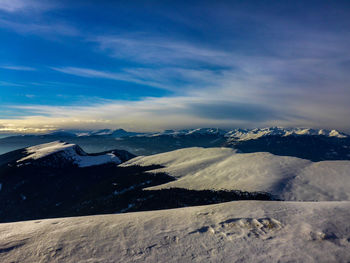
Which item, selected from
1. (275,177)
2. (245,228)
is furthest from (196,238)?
(275,177)

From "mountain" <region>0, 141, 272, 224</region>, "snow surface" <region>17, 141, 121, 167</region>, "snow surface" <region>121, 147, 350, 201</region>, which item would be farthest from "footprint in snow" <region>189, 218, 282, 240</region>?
"snow surface" <region>17, 141, 121, 167</region>

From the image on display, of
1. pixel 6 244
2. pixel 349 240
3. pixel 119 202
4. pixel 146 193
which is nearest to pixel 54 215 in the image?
pixel 119 202

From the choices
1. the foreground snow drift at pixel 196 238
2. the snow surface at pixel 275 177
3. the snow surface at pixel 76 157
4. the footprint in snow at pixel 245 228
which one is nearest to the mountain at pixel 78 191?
the snow surface at pixel 76 157

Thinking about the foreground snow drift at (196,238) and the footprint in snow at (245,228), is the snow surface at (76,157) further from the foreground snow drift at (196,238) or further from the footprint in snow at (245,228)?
the footprint in snow at (245,228)

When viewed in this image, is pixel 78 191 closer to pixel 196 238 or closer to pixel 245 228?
pixel 196 238

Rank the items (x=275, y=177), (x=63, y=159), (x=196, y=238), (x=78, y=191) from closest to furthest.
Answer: (x=196, y=238)
(x=275, y=177)
(x=78, y=191)
(x=63, y=159)

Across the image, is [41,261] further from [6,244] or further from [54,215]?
Result: [54,215]
